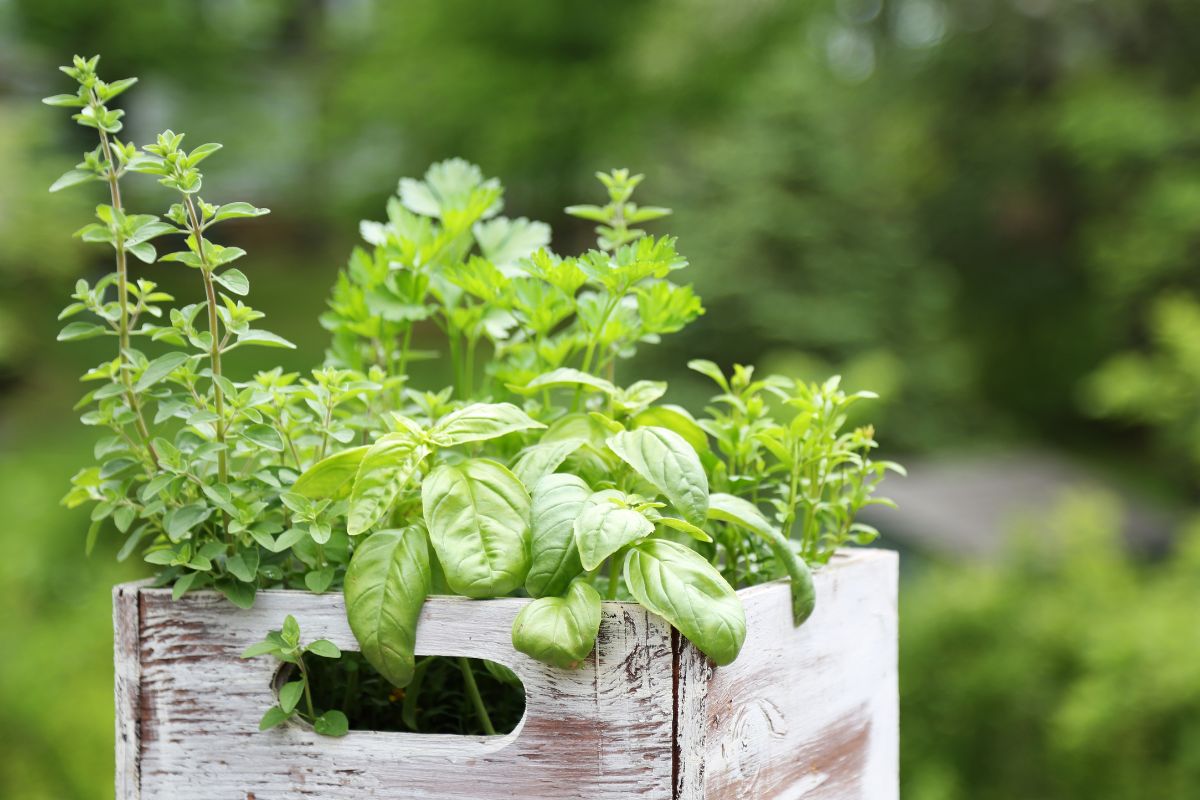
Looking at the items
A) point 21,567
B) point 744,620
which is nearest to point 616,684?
point 744,620

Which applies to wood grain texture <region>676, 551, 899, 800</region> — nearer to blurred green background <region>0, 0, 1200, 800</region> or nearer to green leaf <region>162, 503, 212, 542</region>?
green leaf <region>162, 503, 212, 542</region>

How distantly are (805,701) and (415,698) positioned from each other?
27 centimetres

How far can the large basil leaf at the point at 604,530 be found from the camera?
62 cm

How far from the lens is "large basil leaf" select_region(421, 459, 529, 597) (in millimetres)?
658

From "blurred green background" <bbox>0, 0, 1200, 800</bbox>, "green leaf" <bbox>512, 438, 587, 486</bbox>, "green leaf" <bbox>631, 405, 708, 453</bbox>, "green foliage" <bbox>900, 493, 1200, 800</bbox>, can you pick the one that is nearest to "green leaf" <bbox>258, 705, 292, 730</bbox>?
"green leaf" <bbox>512, 438, 587, 486</bbox>

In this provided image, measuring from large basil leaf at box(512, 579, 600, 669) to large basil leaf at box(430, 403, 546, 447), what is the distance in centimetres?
13

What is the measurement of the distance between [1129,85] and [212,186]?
9867 millimetres

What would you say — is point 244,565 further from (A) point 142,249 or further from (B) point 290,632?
(A) point 142,249

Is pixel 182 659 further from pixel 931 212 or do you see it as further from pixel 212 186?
pixel 212 186

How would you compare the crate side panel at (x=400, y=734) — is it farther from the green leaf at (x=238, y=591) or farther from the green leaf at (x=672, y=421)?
the green leaf at (x=672, y=421)

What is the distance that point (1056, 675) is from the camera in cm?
243

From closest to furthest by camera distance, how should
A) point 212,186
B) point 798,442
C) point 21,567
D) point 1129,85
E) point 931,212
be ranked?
point 798,442
point 21,567
point 1129,85
point 931,212
point 212,186

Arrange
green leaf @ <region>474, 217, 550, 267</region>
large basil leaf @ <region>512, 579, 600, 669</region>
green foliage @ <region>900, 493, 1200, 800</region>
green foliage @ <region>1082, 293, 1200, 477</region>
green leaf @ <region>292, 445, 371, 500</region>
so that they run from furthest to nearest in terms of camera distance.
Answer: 1. green foliage @ <region>1082, 293, 1200, 477</region>
2. green foliage @ <region>900, 493, 1200, 800</region>
3. green leaf @ <region>474, 217, 550, 267</region>
4. green leaf @ <region>292, 445, 371, 500</region>
5. large basil leaf @ <region>512, 579, 600, 669</region>

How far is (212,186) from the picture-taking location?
42.2 feet
